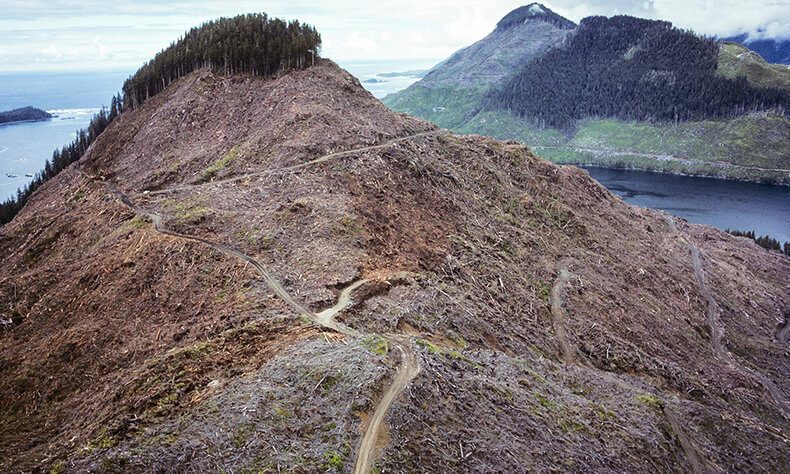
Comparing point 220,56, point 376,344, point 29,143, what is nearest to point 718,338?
point 376,344

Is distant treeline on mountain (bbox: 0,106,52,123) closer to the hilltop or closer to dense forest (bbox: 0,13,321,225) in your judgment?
dense forest (bbox: 0,13,321,225)

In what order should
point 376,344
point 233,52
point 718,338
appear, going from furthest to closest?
point 233,52 → point 718,338 → point 376,344

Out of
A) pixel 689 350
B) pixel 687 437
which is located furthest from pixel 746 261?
pixel 687 437

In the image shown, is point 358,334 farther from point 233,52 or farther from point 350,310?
point 233,52

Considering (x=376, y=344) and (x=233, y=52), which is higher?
(x=233, y=52)

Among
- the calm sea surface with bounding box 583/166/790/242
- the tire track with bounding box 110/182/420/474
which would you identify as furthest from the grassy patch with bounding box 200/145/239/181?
the calm sea surface with bounding box 583/166/790/242

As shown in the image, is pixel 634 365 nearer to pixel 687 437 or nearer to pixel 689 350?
pixel 687 437

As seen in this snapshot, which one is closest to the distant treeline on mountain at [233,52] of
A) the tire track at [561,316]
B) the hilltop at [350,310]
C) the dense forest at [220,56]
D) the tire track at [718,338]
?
the dense forest at [220,56]
